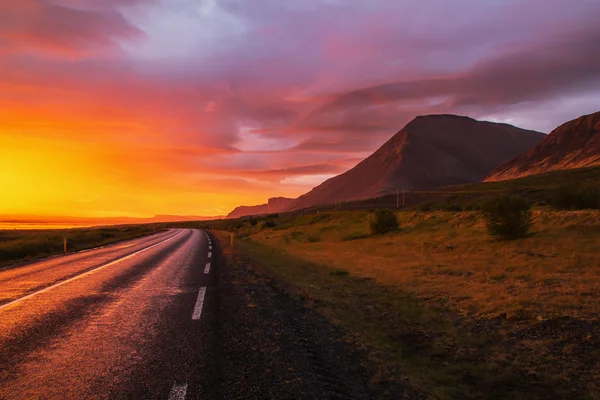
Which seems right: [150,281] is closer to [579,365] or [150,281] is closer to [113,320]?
[113,320]

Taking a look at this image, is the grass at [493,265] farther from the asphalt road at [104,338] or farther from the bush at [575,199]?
the asphalt road at [104,338]

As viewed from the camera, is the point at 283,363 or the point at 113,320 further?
the point at 113,320

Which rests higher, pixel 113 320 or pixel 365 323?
pixel 113 320

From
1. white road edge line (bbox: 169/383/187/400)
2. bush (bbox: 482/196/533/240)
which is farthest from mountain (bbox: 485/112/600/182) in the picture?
white road edge line (bbox: 169/383/187/400)

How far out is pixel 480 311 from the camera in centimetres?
858

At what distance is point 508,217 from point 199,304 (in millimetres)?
18021

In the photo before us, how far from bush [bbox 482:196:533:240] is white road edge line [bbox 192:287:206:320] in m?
17.0

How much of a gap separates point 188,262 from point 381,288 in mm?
8987

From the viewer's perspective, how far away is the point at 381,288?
11.9 m

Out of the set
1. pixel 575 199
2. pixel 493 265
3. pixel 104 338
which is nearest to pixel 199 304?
pixel 104 338

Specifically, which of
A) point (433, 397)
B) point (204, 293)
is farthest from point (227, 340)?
point (204, 293)

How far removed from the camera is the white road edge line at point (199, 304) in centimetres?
727

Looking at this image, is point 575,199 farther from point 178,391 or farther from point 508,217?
point 178,391

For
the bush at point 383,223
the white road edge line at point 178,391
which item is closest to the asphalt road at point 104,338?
the white road edge line at point 178,391
